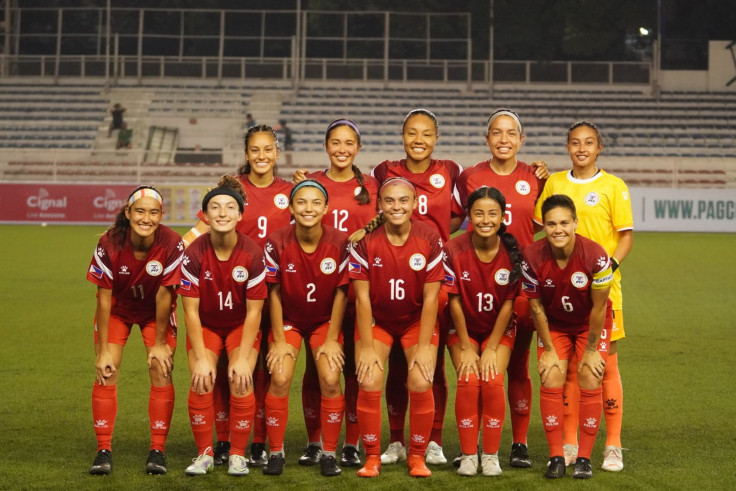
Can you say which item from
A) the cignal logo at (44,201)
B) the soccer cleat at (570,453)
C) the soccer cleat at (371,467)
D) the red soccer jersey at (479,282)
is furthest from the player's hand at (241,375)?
the cignal logo at (44,201)

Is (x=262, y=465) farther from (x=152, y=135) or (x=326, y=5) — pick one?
(x=326, y=5)

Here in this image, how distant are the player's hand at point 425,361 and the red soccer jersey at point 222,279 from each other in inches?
41.2

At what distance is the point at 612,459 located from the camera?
615cm

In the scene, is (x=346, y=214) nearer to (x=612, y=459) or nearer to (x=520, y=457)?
(x=520, y=457)

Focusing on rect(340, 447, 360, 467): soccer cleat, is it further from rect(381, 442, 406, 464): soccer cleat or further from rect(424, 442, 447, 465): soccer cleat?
rect(424, 442, 447, 465): soccer cleat

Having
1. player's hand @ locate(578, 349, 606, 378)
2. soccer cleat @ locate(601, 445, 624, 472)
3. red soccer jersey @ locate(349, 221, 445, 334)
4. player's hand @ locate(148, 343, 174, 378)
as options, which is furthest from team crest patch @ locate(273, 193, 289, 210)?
soccer cleat @ locate(601, 445, 624, 472)

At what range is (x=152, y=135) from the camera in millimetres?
32250

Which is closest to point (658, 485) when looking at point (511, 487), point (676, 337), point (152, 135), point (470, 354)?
point (511, 487)

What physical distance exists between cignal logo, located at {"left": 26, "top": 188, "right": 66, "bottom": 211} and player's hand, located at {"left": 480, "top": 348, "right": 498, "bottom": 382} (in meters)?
23.1

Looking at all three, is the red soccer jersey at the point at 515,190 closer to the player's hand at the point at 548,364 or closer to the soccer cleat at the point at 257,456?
the player's hand at the point at 548,364

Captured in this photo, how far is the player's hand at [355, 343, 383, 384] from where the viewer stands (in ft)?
19.6

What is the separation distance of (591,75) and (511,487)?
1253 inches

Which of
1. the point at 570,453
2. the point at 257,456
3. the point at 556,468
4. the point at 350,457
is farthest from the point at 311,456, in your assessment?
the point at 570,453

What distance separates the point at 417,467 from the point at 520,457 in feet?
2.46
